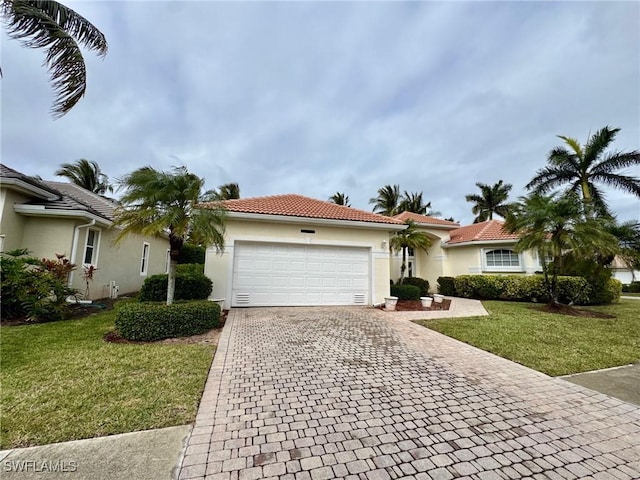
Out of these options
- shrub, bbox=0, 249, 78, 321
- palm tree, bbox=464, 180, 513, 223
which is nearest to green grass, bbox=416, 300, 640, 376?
shrub, bbox=0, 249, 78, 321

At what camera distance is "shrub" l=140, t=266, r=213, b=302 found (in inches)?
371

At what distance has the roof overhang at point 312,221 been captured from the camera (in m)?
10.1

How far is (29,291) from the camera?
7.30 m

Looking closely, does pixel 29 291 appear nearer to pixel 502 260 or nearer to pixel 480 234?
pixel 480 234

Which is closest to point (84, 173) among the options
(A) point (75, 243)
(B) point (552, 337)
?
(A) point (75, 243)

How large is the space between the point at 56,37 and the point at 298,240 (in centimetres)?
810

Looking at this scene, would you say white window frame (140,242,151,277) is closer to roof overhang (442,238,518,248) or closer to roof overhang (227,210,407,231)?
roof overhang (227,210,407,231)

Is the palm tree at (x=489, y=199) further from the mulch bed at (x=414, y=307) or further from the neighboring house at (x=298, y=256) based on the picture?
the neighboring house at (x=298, y=256)

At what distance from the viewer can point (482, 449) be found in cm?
257

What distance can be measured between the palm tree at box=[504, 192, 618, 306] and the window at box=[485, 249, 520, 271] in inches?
200

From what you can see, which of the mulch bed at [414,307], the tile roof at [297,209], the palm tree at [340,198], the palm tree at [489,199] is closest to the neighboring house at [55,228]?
the tile roof at [297,209]

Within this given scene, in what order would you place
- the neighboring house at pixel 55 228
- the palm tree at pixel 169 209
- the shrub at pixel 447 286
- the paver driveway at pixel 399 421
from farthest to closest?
the shrub at pixel 447 286 < the neighboring house at pixel 55 228 < the palm tree at pixel 169 209 < the paver driveway at pixel 399 421

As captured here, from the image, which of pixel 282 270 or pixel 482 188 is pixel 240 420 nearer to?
pixel 282 270

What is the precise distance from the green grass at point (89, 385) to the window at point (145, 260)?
30.4 feet
